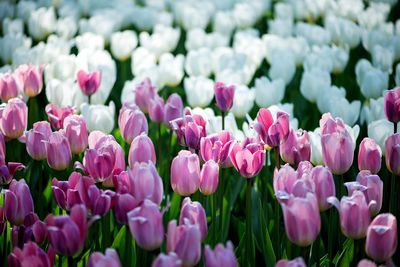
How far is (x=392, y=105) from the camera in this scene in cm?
229

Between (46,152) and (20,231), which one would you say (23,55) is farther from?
(20,231)

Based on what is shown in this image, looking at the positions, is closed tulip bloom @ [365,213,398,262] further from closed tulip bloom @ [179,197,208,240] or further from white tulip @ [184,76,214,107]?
white tulip @ [184,76,214,107]

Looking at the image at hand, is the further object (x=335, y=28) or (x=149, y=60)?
(x=335, y=28)

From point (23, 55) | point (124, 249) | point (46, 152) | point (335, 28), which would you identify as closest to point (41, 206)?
point (46, 152)

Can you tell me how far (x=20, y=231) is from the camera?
1841mm

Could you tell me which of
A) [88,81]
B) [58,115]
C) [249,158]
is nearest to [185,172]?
[249,158]

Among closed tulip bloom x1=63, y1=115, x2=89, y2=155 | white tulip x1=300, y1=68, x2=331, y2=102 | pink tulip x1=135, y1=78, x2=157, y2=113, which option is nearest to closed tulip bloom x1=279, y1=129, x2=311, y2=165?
closed tulip bloom x1=63, y1=115, x2=89, y2=155

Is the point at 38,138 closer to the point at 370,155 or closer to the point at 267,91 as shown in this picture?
the point at 370,155

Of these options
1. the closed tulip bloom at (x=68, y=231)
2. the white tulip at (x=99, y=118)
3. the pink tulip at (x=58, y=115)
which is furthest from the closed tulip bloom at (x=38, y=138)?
the closed tulip bloom at (x=68, y=231)

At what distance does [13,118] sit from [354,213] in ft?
3.99

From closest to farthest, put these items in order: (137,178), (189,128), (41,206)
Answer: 1. (137,178)
2. (189,128)
3. (41,206)

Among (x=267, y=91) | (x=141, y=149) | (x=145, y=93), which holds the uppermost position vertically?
(x=141, y=149)

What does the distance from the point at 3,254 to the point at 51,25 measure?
2340 millimetres

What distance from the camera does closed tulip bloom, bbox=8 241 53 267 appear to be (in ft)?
5.18
